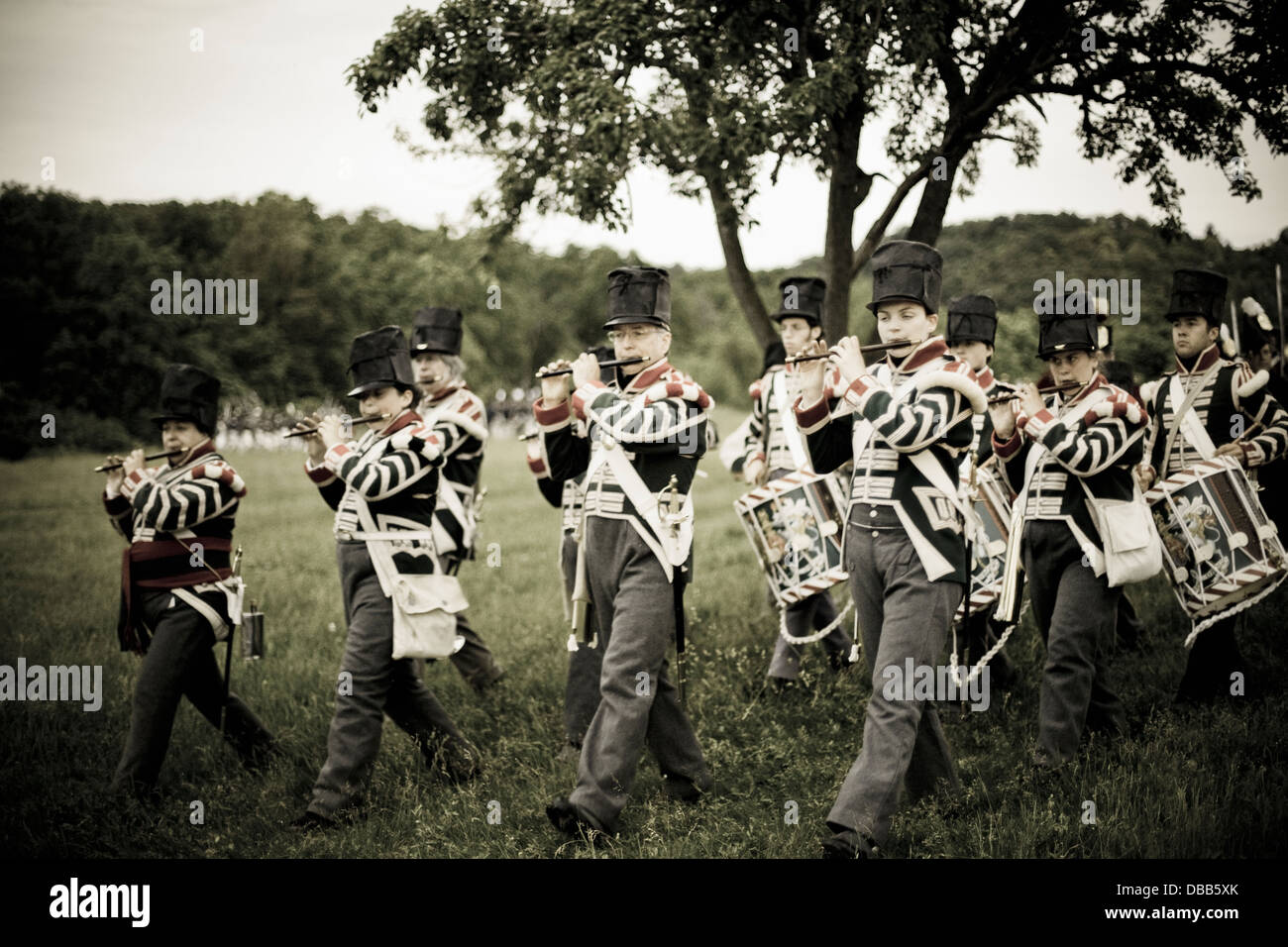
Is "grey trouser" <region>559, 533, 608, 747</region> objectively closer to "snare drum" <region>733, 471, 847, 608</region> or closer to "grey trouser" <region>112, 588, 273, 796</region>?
"snare drum" <region>733, 471, 847, 608</region>

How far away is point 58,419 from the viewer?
35.4 metres

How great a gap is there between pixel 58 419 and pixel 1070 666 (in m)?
36.2

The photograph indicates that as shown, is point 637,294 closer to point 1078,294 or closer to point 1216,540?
point 1078,294

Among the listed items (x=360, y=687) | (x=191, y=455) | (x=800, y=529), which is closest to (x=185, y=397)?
(x=191, y=455)

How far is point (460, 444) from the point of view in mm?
8188

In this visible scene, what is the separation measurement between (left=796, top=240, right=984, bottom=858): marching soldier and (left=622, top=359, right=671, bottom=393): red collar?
821 mm

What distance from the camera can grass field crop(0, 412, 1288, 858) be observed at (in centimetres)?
550

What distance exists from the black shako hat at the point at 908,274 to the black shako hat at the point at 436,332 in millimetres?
4074

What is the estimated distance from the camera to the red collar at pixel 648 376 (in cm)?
612
